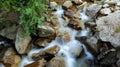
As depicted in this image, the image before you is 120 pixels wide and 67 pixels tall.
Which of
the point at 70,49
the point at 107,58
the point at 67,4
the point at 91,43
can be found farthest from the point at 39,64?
the point at 67,4

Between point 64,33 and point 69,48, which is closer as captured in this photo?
point 69,48

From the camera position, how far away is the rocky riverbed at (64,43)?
5.02 m

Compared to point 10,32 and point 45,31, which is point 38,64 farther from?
point 10,32

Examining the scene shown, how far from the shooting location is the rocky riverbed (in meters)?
5.02

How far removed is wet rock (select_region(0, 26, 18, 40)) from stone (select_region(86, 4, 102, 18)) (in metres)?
2.28

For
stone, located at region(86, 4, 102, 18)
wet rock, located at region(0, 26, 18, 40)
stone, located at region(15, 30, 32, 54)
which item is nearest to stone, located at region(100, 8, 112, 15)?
stone, located at region(86, 4, 102, 18)

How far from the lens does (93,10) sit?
6875 millimetres

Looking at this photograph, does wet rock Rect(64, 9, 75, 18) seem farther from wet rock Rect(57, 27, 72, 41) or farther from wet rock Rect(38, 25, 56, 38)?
wet rock Rect(38, 25, 56, 38)

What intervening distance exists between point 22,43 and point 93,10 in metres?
2.48

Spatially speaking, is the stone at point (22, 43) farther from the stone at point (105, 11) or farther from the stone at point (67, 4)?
the stone at point (105, 11)

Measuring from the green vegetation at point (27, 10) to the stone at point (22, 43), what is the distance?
0.45 feet

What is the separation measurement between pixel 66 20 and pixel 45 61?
5.31ft

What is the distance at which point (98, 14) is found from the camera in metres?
6.80

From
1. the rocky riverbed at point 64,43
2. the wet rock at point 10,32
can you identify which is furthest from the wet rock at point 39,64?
the wet rock at point 10,32
